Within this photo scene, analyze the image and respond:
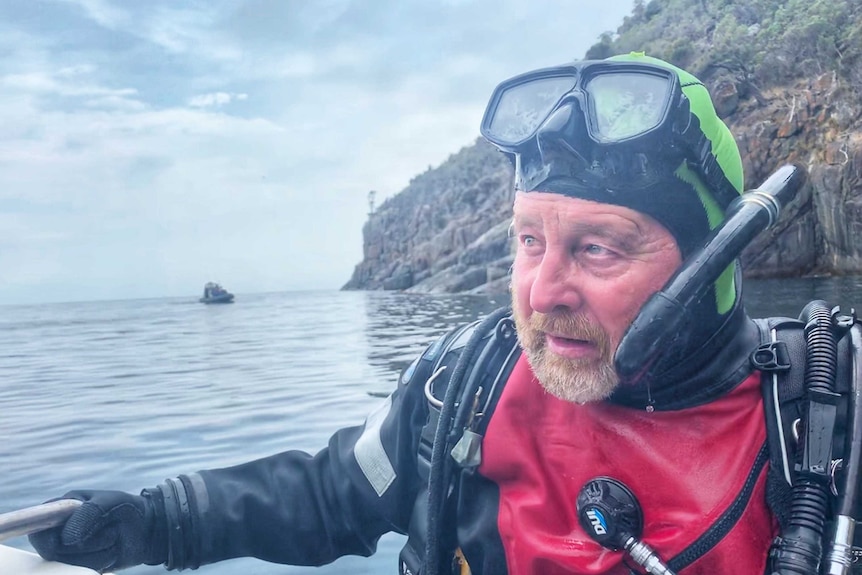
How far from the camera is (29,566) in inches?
81.6

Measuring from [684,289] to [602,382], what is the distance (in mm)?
316

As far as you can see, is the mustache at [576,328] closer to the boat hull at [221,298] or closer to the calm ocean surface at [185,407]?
the calm ocean surface at [185,407]

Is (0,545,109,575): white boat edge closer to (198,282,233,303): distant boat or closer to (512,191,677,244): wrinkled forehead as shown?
(512,191,677,244): wrinkled forehead

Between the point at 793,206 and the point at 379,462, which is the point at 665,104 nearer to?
the point at 379,462

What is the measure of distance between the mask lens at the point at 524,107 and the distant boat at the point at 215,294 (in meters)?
58.7

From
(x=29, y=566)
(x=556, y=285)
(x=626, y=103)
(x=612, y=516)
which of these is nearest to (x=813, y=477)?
(x=612, y=516)

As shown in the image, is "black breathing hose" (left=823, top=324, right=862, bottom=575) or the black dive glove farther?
the black dive glove

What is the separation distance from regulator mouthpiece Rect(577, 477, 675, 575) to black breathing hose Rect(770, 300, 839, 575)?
0.93 feet

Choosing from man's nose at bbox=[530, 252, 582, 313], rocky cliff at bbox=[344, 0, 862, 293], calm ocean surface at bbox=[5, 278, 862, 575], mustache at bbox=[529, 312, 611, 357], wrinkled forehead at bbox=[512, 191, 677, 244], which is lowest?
calm ocean surface at bbox=[5, 278, 862, 575]

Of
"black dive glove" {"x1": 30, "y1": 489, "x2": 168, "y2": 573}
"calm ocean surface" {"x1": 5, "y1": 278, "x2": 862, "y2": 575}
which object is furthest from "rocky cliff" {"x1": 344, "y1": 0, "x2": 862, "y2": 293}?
"black dive glove" {"x1": 30, "y1": 489, "x2": 168, "y2": 573}

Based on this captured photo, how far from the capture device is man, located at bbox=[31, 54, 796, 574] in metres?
1.76

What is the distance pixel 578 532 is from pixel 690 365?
52 centimetres

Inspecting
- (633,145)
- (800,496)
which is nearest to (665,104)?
(633,145)

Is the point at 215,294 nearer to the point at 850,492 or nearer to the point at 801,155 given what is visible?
the point at 801,155
